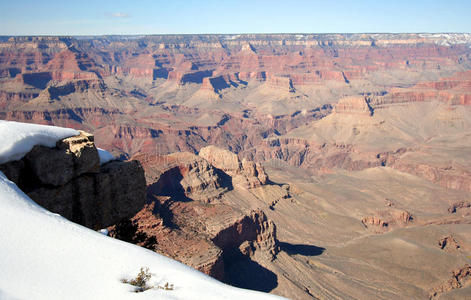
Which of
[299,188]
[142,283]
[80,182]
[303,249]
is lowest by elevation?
[303,249]

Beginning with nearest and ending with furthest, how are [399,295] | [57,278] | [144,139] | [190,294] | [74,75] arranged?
[57,278], [190,294], [399,295], [144,139], [74,75]

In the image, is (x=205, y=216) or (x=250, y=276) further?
(x=205, y=216)

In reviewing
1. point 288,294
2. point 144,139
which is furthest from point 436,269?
point 144,139

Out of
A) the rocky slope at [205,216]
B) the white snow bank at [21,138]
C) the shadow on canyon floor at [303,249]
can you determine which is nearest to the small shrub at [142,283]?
the white snow bank at [21,138]

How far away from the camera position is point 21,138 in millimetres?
12945

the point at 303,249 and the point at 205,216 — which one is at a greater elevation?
the point at 205,216

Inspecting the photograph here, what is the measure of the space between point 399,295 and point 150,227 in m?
25.4

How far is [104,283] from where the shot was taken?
342 inches

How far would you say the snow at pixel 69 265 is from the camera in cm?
811

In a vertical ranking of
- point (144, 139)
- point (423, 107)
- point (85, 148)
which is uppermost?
point (85, 148)

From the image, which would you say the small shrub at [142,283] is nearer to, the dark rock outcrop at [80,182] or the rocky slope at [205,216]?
the dark rock outcrop at [80,182]

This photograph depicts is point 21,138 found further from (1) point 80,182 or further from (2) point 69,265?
(2) point 69,265

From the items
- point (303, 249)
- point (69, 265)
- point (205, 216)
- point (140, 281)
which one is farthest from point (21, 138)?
point (303, 249)

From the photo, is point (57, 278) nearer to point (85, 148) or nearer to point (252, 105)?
point (85, 148)
